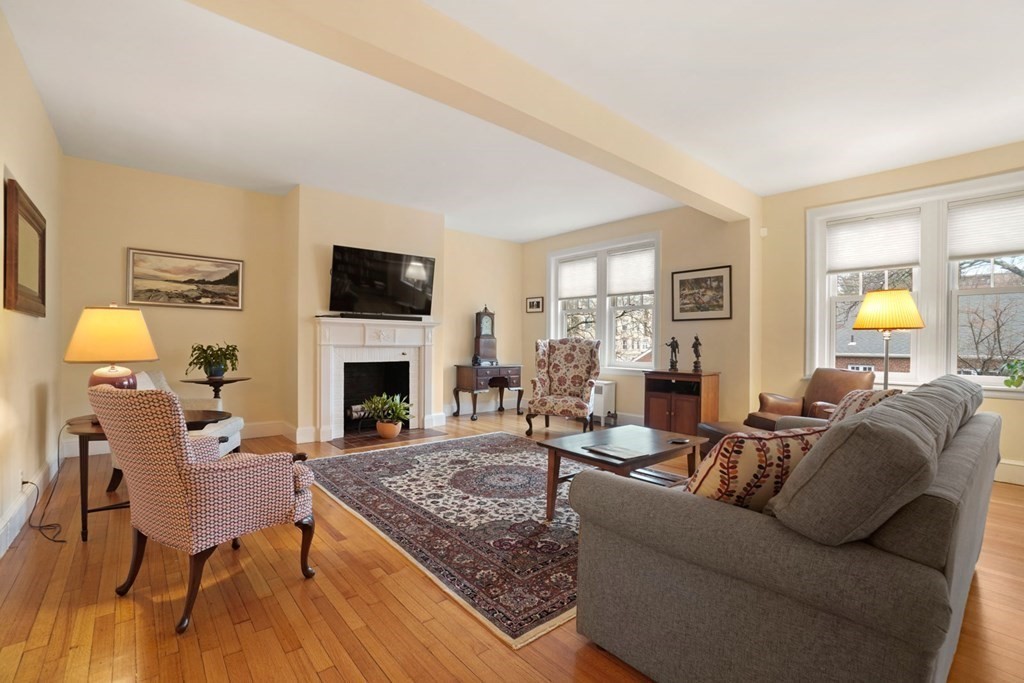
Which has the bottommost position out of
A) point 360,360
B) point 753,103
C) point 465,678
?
point 465,678

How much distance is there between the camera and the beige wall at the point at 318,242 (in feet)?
16.2

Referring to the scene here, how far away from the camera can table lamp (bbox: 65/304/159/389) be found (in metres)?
2.63

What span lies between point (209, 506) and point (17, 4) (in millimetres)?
2532

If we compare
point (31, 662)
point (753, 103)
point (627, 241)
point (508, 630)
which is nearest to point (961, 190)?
point (753, 103)

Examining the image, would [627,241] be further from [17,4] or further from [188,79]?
[17,4]

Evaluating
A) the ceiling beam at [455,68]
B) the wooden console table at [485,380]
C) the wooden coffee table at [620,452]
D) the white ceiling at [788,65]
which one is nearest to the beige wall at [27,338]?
the ceiling beam at [455,68]

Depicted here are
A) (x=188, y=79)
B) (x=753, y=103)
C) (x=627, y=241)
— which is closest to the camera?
(x=188, y=79)

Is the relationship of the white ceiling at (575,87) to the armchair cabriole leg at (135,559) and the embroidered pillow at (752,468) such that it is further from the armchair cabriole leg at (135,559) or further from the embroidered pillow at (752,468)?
the armchair cabriole leg at (135,559)

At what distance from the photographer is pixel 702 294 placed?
17.4 ft

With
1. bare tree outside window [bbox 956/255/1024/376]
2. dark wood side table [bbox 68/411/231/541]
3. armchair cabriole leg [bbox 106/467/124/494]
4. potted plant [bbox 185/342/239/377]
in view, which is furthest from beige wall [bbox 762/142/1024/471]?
armchair cabriole leg [bbox 106/467/124/494]

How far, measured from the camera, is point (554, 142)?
306 centimetres

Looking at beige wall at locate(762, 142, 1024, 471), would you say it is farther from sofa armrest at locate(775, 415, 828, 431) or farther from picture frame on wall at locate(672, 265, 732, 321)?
sofa armrest at locate(775, 415, 828, 431)

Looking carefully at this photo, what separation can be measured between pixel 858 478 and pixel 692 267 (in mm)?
4620

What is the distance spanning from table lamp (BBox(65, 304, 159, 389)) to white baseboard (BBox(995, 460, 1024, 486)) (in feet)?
19.7
